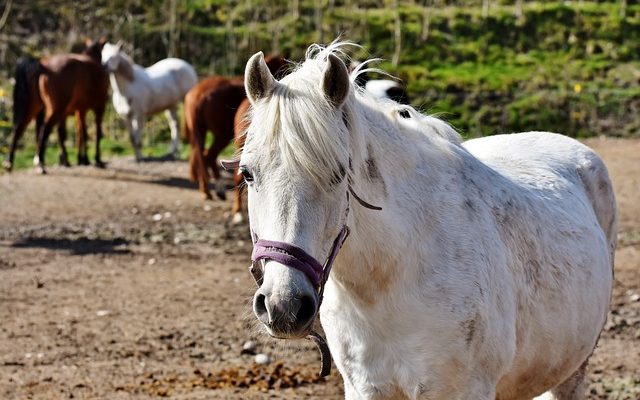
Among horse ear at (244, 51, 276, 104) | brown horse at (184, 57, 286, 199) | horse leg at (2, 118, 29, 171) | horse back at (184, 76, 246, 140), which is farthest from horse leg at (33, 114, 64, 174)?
horse ear at (244, 51, 276, 104)

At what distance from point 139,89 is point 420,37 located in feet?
32.7

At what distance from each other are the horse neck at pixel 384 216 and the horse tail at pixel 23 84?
1142 centimetres

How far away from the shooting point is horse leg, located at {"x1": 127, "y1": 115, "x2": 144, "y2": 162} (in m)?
14.8

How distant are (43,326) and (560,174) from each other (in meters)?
4.14

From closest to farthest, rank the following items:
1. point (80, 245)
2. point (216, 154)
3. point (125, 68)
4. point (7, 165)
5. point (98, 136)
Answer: point (80, 245), point (216, 154), point (7, 165), point (98, 136), point (125, 68)

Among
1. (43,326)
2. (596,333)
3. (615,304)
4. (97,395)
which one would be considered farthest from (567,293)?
(43,326)

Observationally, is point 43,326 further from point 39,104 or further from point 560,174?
point 39,104

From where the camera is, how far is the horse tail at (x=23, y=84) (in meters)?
13.5

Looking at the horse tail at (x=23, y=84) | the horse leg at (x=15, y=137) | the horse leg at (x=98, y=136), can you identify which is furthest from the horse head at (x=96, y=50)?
the horse leg at (x=15, y=137)

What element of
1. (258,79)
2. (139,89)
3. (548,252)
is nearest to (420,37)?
(139,89)

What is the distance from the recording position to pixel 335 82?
8.73ft

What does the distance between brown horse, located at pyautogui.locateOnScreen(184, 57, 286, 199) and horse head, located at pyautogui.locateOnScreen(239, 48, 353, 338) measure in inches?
354

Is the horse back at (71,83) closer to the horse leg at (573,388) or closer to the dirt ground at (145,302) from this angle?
the dirt ground at (145,302)

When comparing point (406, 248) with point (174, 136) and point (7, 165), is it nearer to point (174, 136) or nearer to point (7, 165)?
point (7, 165)
